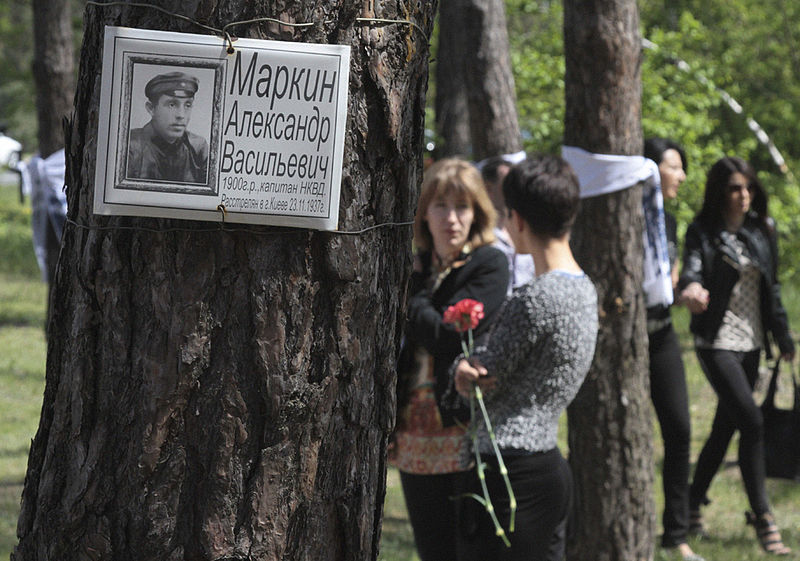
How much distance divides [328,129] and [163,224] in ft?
0.98

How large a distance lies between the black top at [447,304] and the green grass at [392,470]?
72cm

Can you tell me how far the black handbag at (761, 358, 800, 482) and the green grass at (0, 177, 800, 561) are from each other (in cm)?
43

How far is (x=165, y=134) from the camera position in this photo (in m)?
1.68

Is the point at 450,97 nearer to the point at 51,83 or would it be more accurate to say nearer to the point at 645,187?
the point at 51,83

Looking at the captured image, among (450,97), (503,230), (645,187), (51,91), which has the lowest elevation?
(503,230)

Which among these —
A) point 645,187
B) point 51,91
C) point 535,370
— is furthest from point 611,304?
point 51,91

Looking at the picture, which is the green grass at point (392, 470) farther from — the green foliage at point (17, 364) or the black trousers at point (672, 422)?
the black trousers at point (672, 422)

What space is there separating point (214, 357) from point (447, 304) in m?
2.63

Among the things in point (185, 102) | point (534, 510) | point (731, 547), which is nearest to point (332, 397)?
point (185, 102)

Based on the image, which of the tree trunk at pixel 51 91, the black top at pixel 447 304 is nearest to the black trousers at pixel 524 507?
the black top at pixel 447 304

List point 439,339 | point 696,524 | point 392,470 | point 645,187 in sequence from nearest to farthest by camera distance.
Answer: point 439,339 → point 645,187 → point 696,524 → point 392,470

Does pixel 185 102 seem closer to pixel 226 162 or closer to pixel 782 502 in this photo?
pixel 226 162

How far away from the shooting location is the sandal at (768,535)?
597 cm

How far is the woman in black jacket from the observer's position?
6.09 meters
